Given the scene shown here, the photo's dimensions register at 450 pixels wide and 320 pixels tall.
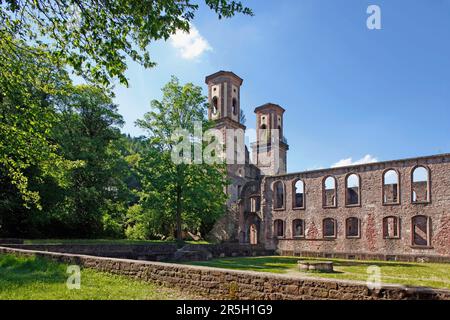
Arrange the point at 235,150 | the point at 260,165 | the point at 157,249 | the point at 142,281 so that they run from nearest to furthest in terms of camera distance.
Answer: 1. the point at 142,281
2. the point at 157,249
3. the point at 235,150
4. the point at 260,165

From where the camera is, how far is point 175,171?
78.7ft

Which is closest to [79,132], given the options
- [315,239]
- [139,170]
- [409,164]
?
[139,170]

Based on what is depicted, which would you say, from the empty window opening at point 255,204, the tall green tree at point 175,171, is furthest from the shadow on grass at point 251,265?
the empty window opening at point 255,204

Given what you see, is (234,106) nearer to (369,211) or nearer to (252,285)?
(369,211)

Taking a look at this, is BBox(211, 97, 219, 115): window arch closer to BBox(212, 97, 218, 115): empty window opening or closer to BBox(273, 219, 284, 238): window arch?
BBox(212, 97, 218, 115): empty window opening

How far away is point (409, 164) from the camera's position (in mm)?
24531

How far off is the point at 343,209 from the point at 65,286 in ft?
75.5

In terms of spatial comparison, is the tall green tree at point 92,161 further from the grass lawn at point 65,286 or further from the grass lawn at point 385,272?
the grass lawn at point 65,286

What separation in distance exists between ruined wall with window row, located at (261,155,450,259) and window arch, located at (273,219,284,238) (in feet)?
0.20

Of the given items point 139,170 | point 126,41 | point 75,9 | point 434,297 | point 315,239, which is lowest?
point 315,239

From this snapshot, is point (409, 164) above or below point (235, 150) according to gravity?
below
